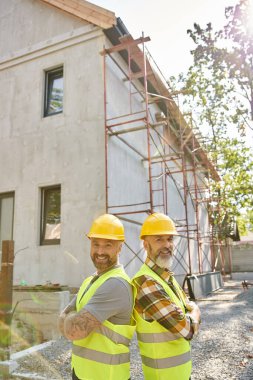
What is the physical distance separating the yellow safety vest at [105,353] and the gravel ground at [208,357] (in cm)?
243

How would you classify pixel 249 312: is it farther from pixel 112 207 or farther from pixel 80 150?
pixel 80 150

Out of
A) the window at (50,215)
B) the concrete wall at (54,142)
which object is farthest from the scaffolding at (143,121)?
the window at (50,215)

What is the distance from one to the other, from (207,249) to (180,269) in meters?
8.32

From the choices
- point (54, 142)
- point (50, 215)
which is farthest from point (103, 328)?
point (54, 142)

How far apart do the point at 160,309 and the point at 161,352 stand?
0.27 meters

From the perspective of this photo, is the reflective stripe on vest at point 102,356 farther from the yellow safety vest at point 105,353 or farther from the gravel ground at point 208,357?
the gravel ground at point 208,357

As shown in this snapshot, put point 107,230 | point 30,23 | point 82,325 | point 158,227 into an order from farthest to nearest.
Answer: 1. point 30,23
2. point 158,227
3. point 107,230
4. point 82,325

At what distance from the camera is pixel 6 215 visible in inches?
385

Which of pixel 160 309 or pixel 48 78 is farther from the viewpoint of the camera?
pixel 48 78

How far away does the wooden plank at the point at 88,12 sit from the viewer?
8859 millimetres

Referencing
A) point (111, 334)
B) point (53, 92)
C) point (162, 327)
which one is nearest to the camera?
point (111, 334)

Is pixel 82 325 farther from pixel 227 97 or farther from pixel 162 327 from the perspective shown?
pixel 227 97

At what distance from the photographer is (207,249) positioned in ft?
69.9

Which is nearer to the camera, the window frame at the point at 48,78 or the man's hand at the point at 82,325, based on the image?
the man's hand at the point at 82,325
